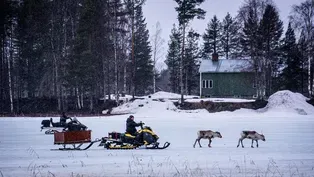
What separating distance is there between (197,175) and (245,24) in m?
29.3

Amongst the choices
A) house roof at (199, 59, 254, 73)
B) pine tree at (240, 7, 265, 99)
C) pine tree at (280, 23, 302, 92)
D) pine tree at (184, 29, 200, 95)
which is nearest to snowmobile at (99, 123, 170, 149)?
pine tree at (240, 7, 265, 99)

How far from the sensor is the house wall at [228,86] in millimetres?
43781

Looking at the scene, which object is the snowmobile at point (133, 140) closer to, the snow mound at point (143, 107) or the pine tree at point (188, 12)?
the snow mound at point (143, 107)

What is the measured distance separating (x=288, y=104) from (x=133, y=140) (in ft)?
69.1

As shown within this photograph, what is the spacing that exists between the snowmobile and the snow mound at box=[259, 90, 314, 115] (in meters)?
19.5

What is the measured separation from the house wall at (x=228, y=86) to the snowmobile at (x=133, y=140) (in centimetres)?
3296

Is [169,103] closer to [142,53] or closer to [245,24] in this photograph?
[245,24]

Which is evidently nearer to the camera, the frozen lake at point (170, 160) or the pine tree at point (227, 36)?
the frozen lake at point (170, 160)

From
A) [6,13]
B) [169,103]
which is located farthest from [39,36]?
[169,103]

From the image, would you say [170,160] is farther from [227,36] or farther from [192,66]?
[227,36]

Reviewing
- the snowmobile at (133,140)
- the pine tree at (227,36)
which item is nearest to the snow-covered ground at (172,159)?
the snowmobile at (133,140)

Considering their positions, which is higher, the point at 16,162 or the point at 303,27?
the point at 303,27

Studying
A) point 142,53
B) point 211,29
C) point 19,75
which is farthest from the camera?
point 211,29

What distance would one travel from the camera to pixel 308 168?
881 centimetres
